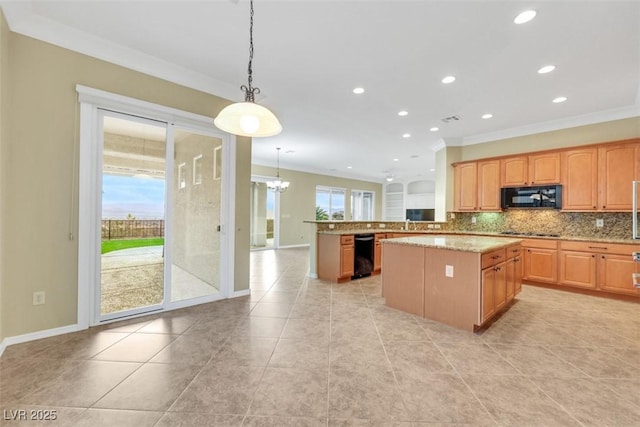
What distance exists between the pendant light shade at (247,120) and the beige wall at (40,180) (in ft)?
6.20

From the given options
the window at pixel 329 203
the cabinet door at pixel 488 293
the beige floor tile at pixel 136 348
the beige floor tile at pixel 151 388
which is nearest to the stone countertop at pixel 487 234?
the cabinet door at pixel 488 293

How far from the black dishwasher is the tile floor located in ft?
5.87

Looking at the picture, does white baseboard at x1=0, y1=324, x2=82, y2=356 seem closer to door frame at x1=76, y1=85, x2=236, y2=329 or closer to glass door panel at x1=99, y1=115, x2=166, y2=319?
door frame at x1=76, y1=85, x2=236, y2=329

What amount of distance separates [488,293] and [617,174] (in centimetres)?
335

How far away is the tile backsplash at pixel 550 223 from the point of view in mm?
4273

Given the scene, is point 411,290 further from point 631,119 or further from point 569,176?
point 631,119

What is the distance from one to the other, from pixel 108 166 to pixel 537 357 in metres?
4.68

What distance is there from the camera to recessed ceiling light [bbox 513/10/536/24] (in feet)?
7.34

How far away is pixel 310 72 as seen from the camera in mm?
3232

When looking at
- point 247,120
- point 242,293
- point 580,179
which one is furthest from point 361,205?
point 247,120

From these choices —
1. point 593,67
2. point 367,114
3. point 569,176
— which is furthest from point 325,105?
point 569,176

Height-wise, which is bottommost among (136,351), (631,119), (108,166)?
(136,351)

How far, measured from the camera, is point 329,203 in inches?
430

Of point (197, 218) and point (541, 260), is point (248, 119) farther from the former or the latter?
point (541, 260)
